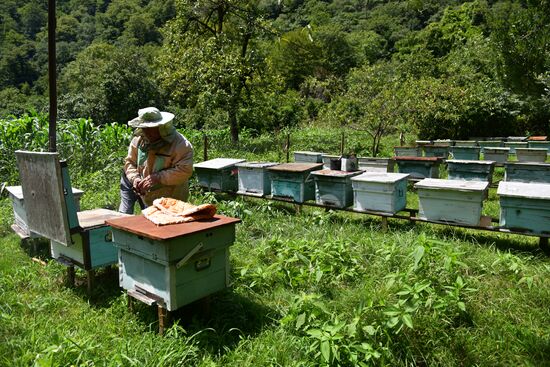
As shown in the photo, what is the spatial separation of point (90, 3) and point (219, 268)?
84.9m

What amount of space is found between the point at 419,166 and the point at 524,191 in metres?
2.99

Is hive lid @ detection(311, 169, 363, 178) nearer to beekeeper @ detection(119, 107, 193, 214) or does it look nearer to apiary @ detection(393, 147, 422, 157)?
beekeeper @ detection(119, 107, 193, 214)

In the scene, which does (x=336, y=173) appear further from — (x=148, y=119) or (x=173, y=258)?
(x=173, y=258)

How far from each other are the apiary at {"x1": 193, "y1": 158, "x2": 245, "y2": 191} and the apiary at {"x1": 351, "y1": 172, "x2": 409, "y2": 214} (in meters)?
2.54

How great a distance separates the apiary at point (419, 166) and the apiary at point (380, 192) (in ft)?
6.04

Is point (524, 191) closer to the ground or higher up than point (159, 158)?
closer to the ground

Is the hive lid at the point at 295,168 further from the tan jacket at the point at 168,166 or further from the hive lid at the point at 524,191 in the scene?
the hive lid at the point at 524,191

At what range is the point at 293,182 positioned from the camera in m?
6.29

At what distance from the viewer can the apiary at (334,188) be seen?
232 inches

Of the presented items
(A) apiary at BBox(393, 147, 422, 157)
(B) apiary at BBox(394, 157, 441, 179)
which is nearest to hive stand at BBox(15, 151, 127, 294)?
(B) apiary at BBox(394, 157, 441, 179)

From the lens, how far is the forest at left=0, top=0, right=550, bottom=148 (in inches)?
331

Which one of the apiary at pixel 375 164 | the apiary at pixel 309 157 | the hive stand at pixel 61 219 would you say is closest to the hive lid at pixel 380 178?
the apiary at pixel 375 164

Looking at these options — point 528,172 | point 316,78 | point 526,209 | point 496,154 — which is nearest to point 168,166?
point 526,209

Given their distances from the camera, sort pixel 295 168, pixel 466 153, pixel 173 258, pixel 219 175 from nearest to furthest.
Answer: pixel 173 258
pixel 295 168
pixel 219 175
pixel 466 153
